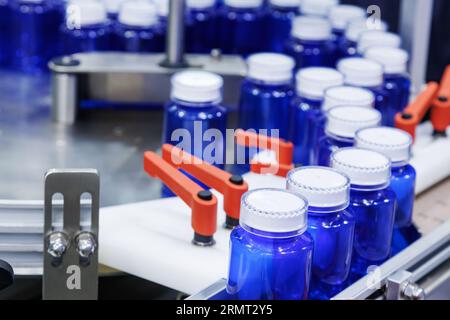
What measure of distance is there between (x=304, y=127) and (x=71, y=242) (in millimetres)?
506

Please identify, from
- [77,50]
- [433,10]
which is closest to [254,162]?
[77,50]

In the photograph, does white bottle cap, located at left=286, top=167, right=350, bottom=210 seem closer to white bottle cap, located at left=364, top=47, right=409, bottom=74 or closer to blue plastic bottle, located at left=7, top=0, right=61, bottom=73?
white bottle cap, located at left=364, top=47, right=409, bottom=74

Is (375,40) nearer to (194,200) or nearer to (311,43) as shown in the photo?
(311,43)

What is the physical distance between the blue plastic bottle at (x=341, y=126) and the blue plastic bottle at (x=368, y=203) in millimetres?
103

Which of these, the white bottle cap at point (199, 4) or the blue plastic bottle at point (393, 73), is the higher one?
the white bottle cap at point (199, 4)

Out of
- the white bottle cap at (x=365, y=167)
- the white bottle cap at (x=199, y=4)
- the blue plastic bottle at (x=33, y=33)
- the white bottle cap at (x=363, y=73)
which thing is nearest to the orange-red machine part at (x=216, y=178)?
the white bottle cap at (x=365, y=167)

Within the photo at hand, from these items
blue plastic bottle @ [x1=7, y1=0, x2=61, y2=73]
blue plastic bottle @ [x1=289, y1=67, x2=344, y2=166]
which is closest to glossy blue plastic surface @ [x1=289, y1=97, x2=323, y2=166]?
blue plastic bottle @ [x1=289, y1=67, x2=344, y2=166]

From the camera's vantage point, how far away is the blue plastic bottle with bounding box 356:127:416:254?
1291mm

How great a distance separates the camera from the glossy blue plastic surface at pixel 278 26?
1.91 m

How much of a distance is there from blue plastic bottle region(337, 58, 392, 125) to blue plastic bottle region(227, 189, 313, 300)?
525mm

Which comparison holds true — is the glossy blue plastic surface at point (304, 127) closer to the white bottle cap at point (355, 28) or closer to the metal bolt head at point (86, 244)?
the white bottle cap at point (355, 28)

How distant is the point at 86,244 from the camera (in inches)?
44.6

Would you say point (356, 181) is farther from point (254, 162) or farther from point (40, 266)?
point (40, 266)

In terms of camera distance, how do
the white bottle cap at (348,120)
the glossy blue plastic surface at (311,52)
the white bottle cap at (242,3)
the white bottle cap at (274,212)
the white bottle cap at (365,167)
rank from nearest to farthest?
the white bottle cap at (274,212), the white bottle cap at (365,167), the white bottle cap at (348,120), the glossy blue plastic surface at (311,52), the white bottle cap at (242,3)
